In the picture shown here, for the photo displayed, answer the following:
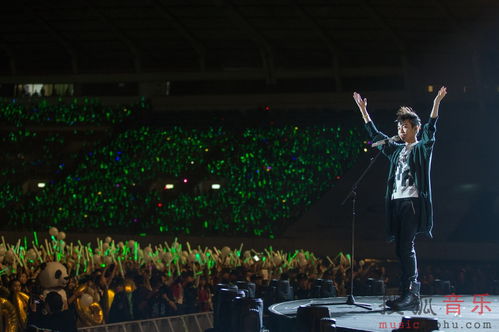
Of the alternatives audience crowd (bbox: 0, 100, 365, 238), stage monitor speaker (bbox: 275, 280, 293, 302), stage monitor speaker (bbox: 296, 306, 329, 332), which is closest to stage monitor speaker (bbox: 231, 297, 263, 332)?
stage monitor speaker (bbox: 296, 306, 329, 332)

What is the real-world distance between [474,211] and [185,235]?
8.38 metres

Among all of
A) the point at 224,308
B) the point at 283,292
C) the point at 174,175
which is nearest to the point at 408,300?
the point at 224,308

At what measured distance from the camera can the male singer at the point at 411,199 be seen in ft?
36.3

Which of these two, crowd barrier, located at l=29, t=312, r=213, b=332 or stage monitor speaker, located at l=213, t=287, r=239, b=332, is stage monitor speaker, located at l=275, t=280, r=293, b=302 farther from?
stage monitor speaker, located at l=213, t=287, r=239, b=332

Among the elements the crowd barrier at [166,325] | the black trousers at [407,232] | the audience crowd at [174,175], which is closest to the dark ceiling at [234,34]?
the audience crowd at [174,175]

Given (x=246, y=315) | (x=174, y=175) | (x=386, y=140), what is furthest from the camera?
(x=174, y=175)

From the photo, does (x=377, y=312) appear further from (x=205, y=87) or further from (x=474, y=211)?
(x=205, y=87)

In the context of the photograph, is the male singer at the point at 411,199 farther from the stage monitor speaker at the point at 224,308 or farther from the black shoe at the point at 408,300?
the stage monitor speaker at the point at 224,308

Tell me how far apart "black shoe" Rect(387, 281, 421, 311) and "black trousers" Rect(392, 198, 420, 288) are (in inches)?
2.7

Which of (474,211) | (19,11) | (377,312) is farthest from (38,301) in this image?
(19,11)

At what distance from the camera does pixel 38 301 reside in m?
10.9

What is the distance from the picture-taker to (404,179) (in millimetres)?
11195

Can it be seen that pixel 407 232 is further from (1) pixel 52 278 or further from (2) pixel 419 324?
(1) pixel 52 278

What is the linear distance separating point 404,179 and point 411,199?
0.79 feet
